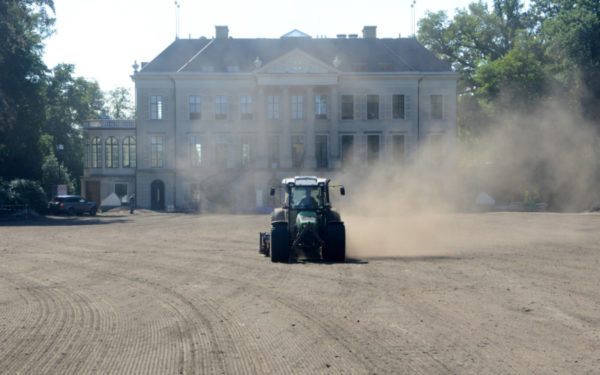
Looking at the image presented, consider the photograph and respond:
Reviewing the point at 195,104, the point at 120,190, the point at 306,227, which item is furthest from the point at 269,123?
the point at 306,227

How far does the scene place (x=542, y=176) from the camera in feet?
166

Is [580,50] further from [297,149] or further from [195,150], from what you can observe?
[195,150]

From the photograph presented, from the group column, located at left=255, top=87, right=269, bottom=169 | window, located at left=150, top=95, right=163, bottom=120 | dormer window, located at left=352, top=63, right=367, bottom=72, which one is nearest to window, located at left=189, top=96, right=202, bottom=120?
window, located at left=150, top=95, right=163, bottom=120

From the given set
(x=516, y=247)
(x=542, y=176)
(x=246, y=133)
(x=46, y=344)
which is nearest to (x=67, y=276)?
(x=46, y=344)

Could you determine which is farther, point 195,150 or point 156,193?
point 195,150

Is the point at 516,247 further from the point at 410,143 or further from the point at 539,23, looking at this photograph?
the point at 539,23

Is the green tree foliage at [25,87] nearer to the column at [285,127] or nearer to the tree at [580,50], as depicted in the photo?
the column at [285,127]

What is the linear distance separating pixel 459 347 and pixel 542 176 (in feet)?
151

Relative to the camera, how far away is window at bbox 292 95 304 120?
66.1 meters

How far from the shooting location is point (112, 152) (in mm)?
67562

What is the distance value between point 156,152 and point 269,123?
12978 mm

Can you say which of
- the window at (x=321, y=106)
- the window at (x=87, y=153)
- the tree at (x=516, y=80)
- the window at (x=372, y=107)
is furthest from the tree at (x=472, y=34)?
the window at (x=87, y=153)

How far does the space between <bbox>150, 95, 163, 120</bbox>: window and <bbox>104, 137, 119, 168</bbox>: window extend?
5472 millimetres

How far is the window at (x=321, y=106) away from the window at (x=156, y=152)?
1762 centimetres
